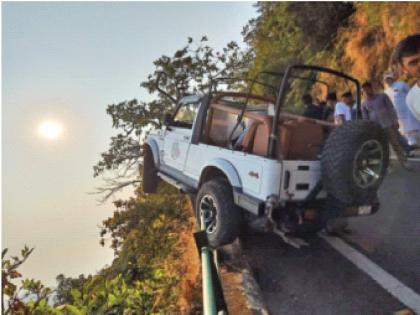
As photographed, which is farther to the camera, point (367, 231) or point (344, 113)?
point (344, 113)

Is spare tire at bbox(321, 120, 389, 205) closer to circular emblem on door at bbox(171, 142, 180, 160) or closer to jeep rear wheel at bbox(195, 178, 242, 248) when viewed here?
jeep rear wheel at bbox(195, 178, 242, 248)

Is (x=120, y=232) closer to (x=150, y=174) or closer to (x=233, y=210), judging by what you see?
(x=150, y=174)

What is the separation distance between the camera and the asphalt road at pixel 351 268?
300 cm

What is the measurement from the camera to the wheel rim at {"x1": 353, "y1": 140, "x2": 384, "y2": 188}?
10.7 ft

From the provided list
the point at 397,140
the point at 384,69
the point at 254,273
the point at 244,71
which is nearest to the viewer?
the point at 254,273

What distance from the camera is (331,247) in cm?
409

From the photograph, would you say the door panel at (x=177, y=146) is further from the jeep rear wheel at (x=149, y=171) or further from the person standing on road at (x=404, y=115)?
the person standing on road at (x=404, y=115)

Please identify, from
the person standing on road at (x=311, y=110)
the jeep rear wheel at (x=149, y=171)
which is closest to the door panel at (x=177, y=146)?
the jeep rear wheel at (x=149, y=171)

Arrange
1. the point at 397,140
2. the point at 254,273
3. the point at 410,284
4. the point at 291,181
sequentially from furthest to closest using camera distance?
the point at 397,140 < the point at 254,273 < the point at 291,181 < the point at 410,284

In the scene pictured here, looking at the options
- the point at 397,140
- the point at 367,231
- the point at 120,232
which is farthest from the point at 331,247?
the point at 120,232

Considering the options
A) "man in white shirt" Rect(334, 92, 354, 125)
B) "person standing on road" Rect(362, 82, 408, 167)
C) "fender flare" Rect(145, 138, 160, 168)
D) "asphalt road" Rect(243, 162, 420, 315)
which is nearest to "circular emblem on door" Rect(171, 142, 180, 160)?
"fender flare" Rect(145, 138, 160, 168)

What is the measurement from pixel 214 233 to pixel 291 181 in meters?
1.08

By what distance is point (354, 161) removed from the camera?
3213 mm

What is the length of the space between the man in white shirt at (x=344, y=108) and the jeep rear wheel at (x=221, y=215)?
7.05ft
